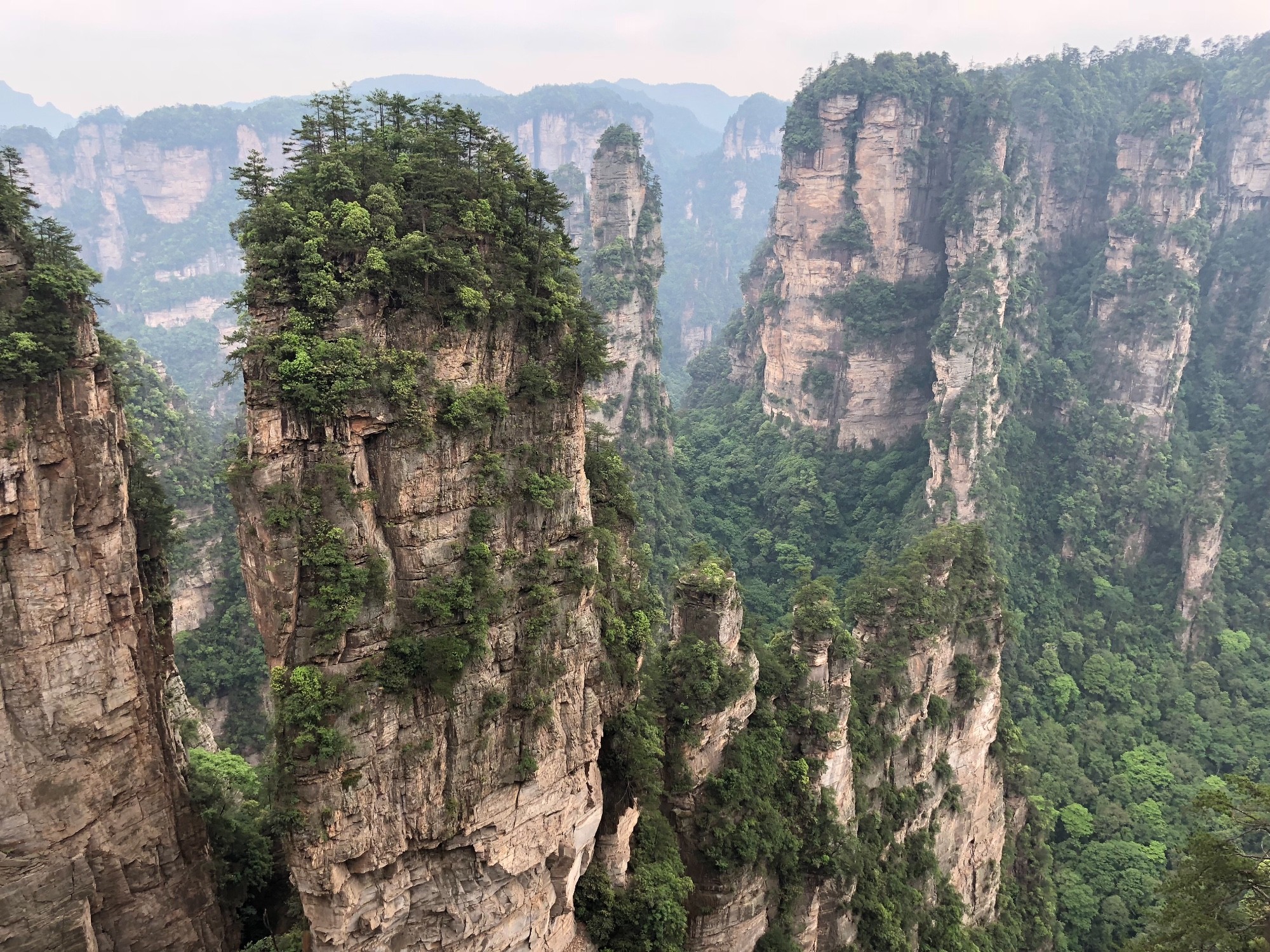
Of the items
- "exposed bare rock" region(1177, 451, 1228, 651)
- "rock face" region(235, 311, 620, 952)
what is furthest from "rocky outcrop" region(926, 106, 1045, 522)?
"rock face" region(235, 311, 620, 952)

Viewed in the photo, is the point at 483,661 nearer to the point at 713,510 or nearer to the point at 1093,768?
the point at 1093,768

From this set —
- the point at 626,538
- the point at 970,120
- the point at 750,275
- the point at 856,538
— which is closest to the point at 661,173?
the point at 750,275

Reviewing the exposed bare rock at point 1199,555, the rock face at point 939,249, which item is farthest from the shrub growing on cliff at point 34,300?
the exposed bare rock at point 1199,555

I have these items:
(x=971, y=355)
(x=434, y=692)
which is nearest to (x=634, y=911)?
(x=434, y=692)

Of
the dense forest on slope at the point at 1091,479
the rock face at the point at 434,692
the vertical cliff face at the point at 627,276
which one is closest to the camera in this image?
the rock face at the point at 434,692

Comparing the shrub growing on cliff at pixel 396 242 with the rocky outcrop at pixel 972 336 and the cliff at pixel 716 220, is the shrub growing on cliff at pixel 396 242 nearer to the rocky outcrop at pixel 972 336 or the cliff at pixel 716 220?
the rocky outcrop at pixel 972 336
